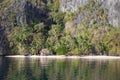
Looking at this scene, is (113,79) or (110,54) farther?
(110,54)

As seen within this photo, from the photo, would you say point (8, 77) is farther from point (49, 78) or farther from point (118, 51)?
point (118, 51)

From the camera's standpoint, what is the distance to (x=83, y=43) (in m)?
199

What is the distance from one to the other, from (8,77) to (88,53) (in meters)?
127

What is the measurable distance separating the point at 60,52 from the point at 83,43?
1336 cm

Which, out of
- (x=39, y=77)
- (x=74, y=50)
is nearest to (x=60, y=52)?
(x=74, y=50)

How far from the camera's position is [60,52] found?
199 metres

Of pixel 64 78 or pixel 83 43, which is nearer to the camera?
pixel 64 78

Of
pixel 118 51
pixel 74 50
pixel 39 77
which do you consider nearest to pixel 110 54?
pixel 118 51

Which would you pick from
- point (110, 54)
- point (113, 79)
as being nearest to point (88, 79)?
point (113, 79)

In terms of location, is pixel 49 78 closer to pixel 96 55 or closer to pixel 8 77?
pixel 8 77

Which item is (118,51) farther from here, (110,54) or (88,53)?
(88,53)

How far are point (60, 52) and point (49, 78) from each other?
124964 mm

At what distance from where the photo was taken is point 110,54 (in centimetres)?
19238

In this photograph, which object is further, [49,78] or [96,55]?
[96,55]
